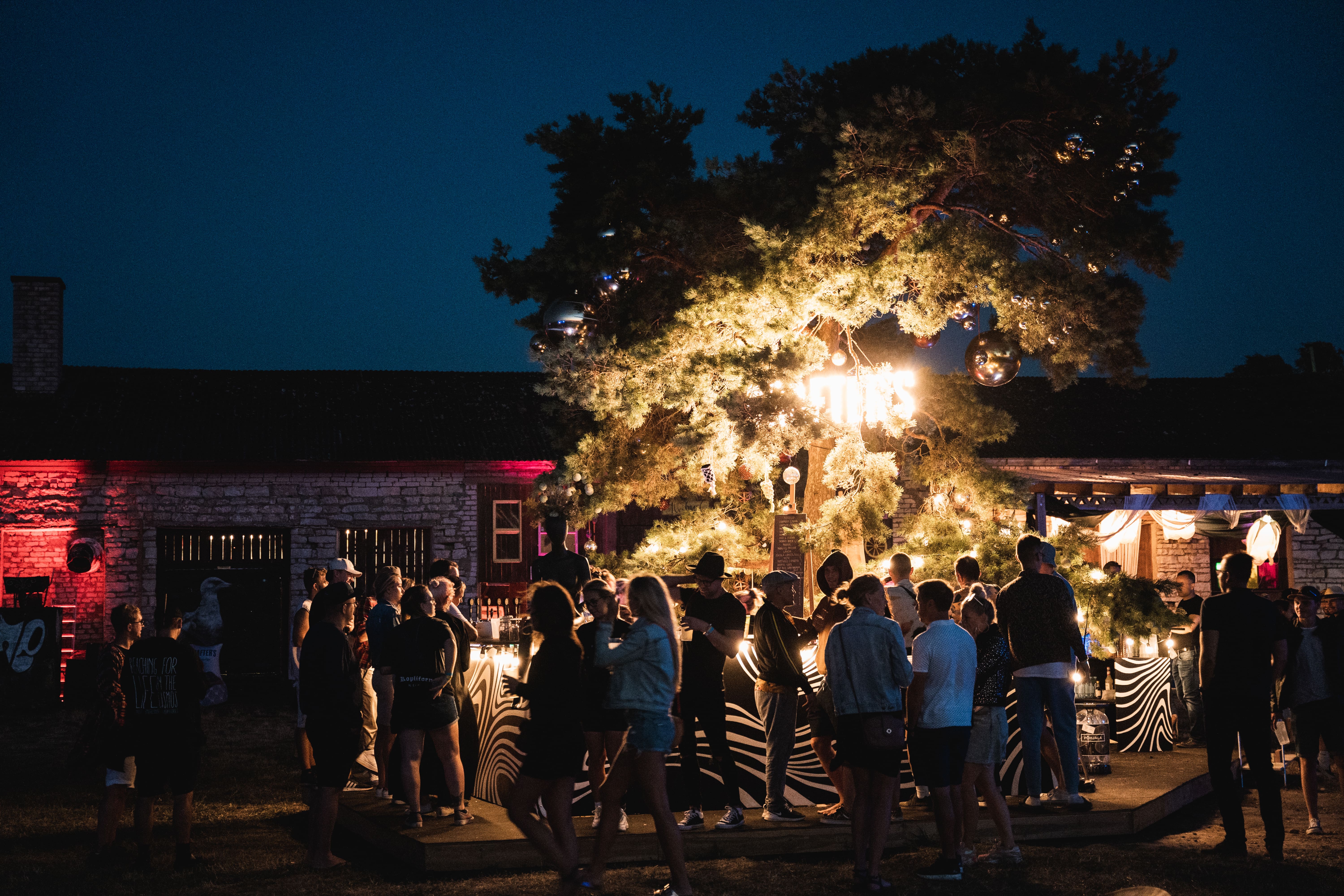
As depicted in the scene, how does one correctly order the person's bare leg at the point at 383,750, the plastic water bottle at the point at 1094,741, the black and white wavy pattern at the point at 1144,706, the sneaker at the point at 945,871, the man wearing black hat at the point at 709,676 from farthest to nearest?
the black and white wavy pattern at the point at 1144,706, the plastic water bottle at the point at 1094,741, the person's bare leg at the point at 383,750, the man wearing black hat at the point at 709,676, the sneaker at the point at 945,871

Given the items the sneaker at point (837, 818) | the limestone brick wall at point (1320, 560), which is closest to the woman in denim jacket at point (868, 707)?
the sneaker at point (837, 818)

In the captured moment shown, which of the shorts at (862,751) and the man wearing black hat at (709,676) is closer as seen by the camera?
the shorts at (862,751)

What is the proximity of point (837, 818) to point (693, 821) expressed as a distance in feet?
3.17

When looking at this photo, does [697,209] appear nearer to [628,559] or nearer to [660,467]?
[660,467]

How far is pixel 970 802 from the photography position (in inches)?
264

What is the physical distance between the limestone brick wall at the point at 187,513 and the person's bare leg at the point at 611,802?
50.0 ft

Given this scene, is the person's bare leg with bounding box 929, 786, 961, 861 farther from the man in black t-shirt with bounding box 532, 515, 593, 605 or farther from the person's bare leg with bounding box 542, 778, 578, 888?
the man in black t-shirt with bounding box 532, 515, 593, 605

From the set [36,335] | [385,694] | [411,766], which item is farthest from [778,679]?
[36,335]

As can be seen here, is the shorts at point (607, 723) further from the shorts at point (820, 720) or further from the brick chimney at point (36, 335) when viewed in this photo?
the brick chimney at point (36, 335)

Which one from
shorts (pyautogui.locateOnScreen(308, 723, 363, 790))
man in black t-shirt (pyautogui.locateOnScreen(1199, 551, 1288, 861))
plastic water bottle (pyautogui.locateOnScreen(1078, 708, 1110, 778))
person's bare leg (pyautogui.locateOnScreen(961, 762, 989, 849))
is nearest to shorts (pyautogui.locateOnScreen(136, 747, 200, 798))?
shorts (pyautogui.locateOnScreen(308, 723, 363, 790))

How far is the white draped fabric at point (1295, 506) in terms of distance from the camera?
13.2m

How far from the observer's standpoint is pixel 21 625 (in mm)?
16609

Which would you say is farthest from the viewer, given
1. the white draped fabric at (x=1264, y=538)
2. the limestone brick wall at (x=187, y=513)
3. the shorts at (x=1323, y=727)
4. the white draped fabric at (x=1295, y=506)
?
the limestone brick wall at (x=187, y=513)

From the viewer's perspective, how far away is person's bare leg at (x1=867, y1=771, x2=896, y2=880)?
603 cm
